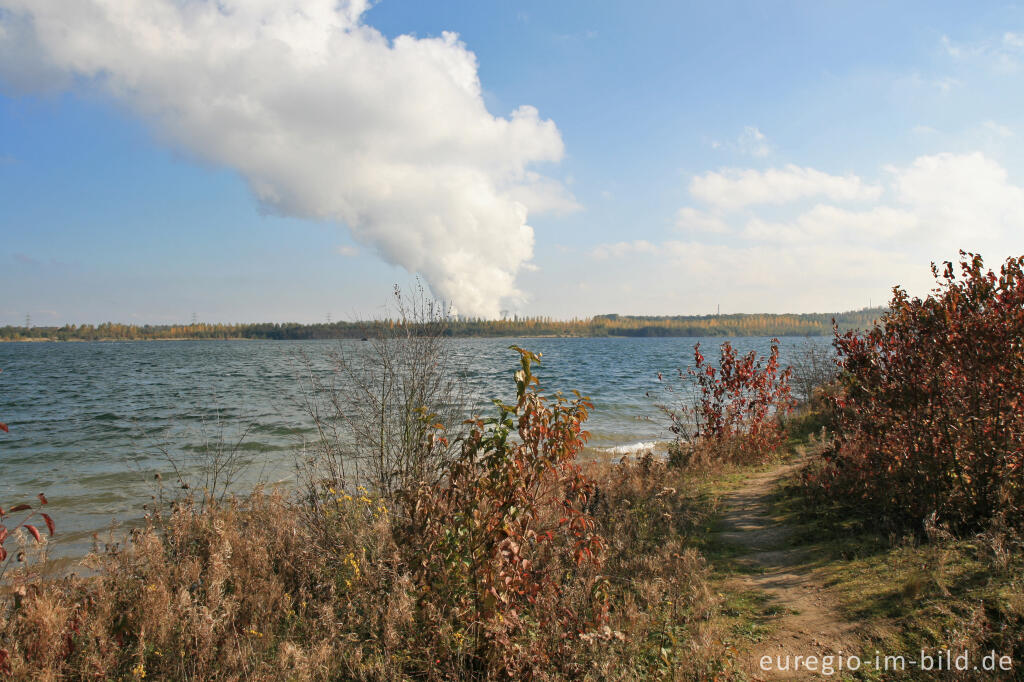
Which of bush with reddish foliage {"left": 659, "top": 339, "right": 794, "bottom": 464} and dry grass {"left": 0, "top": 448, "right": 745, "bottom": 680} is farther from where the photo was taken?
bush with reddish foliage {"left": 659, "top": 339, "right": 794, "bottom": 464}

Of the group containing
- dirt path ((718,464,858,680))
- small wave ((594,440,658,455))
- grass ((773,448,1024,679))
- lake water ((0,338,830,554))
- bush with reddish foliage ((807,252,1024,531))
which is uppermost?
bush with reddish foliage ((807,252,1024,531))

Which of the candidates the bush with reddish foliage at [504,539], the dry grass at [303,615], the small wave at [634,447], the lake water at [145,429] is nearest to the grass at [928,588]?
the dry grass at [303,615]

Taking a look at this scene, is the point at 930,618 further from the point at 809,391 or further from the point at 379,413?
the point at 809,391

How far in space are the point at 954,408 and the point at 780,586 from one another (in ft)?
9.32

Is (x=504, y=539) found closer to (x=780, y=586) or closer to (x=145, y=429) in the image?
(x=780, y=586)

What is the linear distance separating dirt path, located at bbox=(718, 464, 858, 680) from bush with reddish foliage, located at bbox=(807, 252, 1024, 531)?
4.19ft

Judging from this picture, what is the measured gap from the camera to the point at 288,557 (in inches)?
226

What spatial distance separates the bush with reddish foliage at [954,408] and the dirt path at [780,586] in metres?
1.28

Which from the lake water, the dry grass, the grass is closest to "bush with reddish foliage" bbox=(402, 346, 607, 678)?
the dry grass

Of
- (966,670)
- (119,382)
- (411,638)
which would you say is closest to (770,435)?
(966,670)

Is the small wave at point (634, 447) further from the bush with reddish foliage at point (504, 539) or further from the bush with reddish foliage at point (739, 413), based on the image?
the bush with reddish foliage at point (504, 539)

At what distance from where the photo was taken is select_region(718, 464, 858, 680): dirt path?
4.16m

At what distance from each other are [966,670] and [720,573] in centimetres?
247

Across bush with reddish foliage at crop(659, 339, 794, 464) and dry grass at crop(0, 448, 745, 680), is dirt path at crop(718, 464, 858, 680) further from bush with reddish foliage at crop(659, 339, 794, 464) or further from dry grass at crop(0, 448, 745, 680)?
bush with reddish foliage at crop(659, 339, 794, 464)
